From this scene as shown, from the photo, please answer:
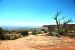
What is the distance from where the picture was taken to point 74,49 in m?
13.3

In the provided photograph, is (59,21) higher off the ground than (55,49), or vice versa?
(59,21)

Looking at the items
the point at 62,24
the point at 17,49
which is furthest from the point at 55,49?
the point at 62,24

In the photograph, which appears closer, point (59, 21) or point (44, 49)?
point (44, 49)

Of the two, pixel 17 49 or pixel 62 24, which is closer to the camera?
pixel 17 49

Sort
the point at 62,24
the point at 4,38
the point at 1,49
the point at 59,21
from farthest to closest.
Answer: the point at 62,24 < the point at 59,21 < the point at 4,38 < the point at 1,49

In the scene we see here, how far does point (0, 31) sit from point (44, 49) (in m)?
11.7

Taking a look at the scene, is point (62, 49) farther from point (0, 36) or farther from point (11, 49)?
point (0, 36)

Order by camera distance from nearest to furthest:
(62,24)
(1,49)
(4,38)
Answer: (1,49) < (4,38) < (62,24)

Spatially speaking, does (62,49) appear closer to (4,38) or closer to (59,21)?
(4,38)

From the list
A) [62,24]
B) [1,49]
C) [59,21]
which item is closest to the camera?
[1,49]

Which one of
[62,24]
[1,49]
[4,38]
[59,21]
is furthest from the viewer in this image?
[62,24]

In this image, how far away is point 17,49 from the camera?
1295 cm

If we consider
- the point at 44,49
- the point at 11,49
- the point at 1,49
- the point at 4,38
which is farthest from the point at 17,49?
the point at 4,38

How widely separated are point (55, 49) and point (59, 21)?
17802mm
